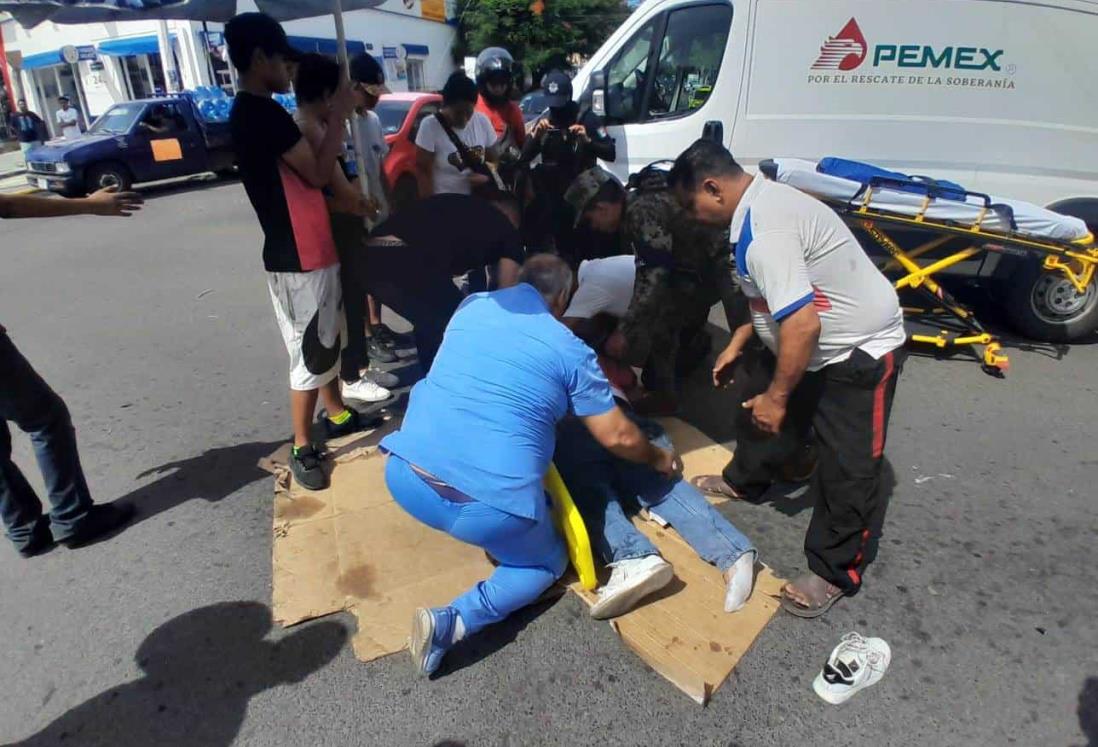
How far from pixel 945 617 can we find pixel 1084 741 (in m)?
0.50

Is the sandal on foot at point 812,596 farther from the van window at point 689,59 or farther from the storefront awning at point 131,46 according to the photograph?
the storefront awning at point 131,46

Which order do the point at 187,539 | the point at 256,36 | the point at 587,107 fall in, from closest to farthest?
the point at 256,36, the point at 187,539, the point at 587,107

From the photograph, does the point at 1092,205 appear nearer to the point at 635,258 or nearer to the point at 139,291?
the point at 635,258

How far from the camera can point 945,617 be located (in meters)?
2.40

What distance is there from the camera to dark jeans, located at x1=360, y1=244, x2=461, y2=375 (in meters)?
3.34

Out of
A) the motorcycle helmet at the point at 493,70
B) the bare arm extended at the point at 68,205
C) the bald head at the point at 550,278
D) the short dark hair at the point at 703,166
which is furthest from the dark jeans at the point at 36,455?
the motorcycle helmet at the point at 493,70

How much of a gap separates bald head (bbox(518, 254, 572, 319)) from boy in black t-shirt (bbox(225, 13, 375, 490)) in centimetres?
104

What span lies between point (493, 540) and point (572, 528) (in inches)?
13.9

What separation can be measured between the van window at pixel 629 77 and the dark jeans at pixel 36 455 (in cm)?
423

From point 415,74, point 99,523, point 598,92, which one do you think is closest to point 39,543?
point 99,523

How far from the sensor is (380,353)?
4.67 m

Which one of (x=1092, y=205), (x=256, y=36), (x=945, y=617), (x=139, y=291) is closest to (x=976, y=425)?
(x=945, y=617)

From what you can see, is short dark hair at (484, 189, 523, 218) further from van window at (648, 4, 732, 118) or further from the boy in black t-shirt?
van window at (648, 4, 732, 118)

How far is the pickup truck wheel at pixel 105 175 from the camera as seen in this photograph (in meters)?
11.0
